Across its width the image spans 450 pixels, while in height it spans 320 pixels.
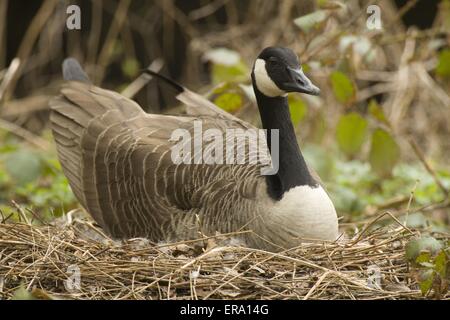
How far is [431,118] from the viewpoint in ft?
28.9

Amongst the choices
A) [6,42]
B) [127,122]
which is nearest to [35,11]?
[6,42]

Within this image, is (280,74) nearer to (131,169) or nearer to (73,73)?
(131,169)

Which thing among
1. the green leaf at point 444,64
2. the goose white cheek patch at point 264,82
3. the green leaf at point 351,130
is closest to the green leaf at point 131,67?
the green leaf at point 351,130

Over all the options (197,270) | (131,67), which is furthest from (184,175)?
(131,67)

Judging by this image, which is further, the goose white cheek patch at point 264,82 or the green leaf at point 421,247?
the goose white cheek patch at point 264,82

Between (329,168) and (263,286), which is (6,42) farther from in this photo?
(263,286)

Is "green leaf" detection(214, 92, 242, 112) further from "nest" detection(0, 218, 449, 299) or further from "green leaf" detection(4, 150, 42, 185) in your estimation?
"nest" detection(0, 218, 449, 299)

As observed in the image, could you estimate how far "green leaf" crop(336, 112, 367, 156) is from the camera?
603 cm

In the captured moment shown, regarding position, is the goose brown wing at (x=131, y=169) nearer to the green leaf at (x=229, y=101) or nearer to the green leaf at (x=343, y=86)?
the green leaf at (x=229, y=101)

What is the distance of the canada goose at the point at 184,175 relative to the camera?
4.41 m

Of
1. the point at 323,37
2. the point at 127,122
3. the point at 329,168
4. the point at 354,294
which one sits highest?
the point at 323,37

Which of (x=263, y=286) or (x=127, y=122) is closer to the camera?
(x=263, y=286)

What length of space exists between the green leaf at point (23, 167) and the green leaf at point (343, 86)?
86.9 inches
